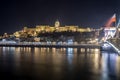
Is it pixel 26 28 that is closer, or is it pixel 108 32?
pixel 108 32

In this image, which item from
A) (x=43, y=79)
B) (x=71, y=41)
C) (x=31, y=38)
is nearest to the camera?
(x=43, y=79)

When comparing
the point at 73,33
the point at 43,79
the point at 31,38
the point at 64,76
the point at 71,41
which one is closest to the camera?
the point at 43,79

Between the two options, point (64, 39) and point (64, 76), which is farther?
point (64, 39)

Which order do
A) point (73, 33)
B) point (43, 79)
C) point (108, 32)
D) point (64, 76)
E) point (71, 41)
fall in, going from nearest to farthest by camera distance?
point (43, 79)
point (64, 76)
point (108, 32)
point (71, 41)
point (73, 33)

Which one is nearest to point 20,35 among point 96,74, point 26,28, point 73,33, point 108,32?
point 26,28

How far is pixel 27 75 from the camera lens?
23750 millimetres

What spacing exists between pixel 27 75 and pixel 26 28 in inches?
5551

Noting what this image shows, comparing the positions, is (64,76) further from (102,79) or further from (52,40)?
(52,40)

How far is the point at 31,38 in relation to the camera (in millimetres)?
141375

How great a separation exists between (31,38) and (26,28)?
2339 centimetres

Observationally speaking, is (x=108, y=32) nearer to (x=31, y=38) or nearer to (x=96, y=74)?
(x=96, y=74)

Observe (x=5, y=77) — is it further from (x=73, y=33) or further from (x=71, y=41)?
(x=73, y=33)

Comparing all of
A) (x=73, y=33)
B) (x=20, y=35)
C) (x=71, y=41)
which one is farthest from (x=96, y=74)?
(x=20, y=35)

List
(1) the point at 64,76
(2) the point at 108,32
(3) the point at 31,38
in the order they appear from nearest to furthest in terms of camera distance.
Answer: (1) the point at 64,76, (2) the point at 108,32, (3) the point at 31,38
